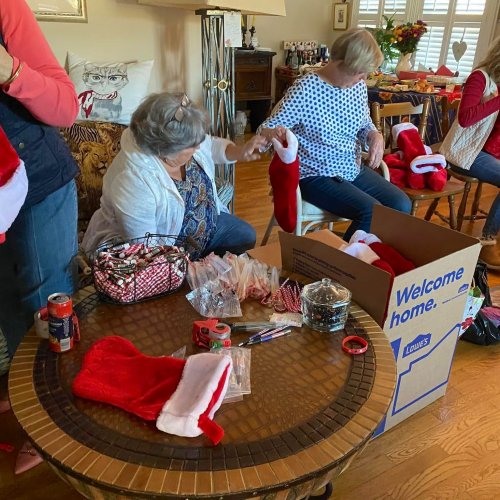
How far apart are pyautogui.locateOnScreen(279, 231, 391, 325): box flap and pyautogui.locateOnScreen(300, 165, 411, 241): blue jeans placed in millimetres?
772

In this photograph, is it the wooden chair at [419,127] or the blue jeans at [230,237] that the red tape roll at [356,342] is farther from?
the wooden chair at [419,127]

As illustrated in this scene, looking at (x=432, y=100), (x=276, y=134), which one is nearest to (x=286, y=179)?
(x=276, y=134)

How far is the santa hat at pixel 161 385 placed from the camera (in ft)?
2.84

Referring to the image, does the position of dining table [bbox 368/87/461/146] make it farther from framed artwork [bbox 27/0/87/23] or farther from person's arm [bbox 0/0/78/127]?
person's arm [bbox 0/0/78/127]

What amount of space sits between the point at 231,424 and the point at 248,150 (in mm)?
1190

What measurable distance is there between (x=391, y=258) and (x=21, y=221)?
1.03 m

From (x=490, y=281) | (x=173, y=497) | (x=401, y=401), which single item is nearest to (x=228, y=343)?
(x=173, y=497)

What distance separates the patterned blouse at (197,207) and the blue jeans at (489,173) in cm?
155

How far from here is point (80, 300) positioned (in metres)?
1.25

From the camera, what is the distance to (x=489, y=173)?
2.64 meters

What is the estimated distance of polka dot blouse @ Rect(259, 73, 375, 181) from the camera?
212 cm

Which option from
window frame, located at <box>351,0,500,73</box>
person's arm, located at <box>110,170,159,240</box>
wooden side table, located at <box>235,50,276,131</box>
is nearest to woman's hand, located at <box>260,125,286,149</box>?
person's arm, located at <box>110,170,159,240</box>

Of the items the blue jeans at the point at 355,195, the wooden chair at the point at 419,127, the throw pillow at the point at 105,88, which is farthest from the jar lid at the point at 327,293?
the throw pillow at the point at 105,88

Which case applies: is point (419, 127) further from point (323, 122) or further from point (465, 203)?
point (323, 122)
